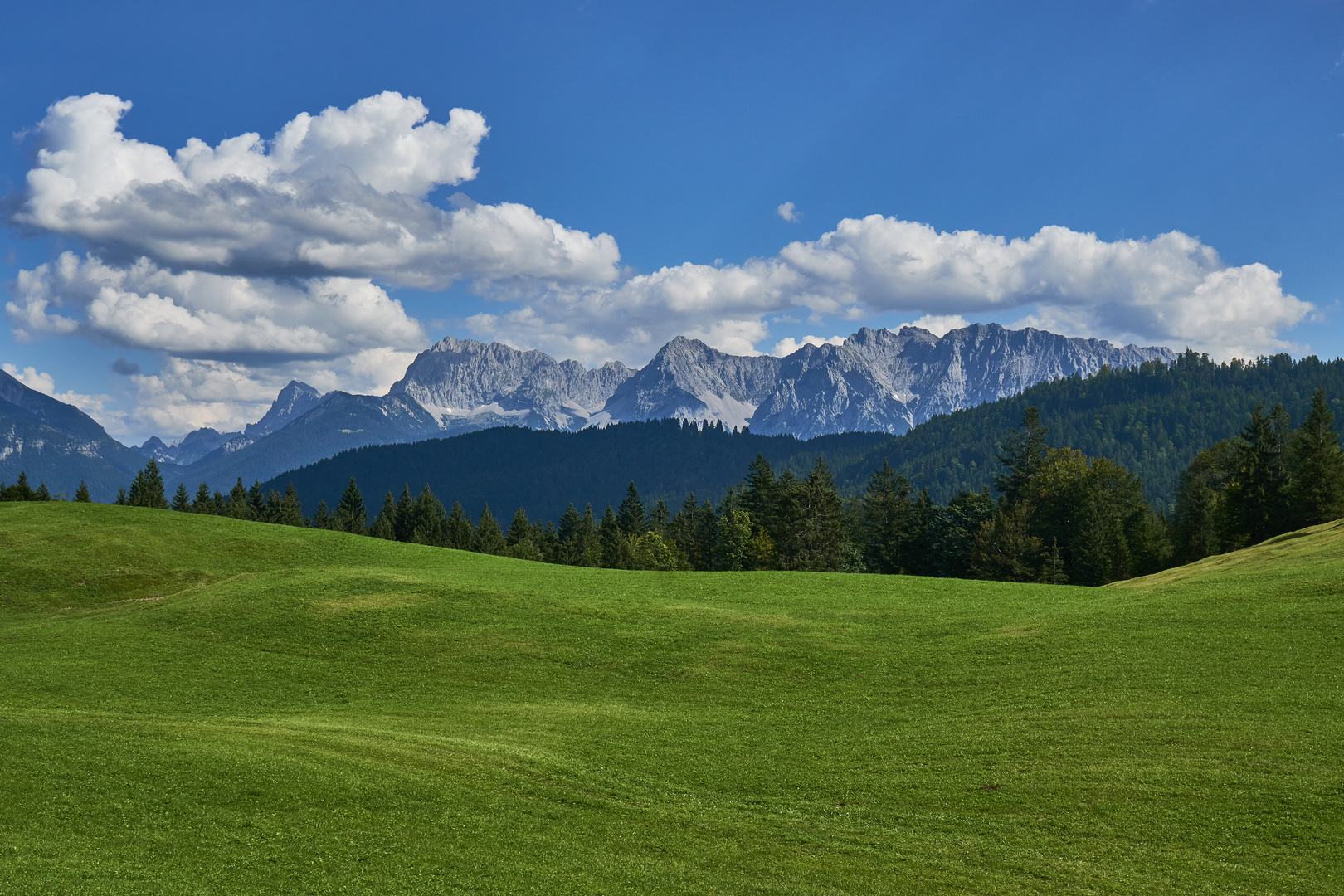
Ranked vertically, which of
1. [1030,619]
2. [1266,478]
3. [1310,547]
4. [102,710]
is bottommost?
[102,710]

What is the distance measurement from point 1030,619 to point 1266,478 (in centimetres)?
6588

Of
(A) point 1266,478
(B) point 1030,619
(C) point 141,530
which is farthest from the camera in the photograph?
(A) point 1266,478

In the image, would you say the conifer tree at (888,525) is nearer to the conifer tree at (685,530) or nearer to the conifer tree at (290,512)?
the conifer tree at (685,530)

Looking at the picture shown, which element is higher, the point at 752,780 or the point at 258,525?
the point at 258,525

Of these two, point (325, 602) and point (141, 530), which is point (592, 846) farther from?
point (141, 530)

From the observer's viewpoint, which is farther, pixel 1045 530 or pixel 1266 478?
pixel 1045 530

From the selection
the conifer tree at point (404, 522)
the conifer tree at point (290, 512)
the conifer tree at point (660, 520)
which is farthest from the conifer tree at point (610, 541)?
the conifer tree at point (290, 512)

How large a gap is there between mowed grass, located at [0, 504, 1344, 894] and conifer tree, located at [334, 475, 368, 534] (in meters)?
108

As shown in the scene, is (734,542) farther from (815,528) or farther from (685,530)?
(685,530)

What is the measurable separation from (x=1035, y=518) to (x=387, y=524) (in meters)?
111

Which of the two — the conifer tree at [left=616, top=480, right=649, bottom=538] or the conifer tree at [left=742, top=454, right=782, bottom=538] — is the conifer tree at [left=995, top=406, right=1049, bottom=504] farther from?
the conifer tree at [left=616, top=480, right=649, bottom=538]

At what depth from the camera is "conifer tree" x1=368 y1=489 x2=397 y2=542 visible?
155m

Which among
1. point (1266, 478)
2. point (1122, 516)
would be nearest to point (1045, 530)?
point (1122, 516)

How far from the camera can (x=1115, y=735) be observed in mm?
26516
